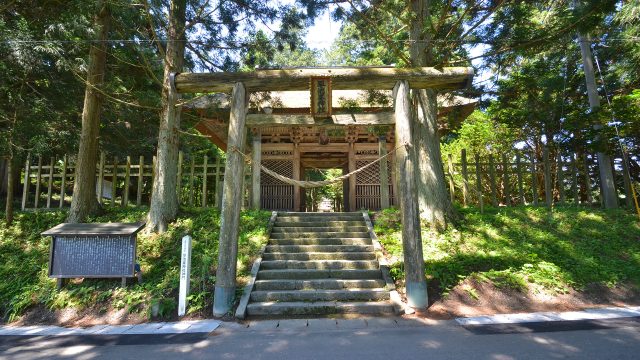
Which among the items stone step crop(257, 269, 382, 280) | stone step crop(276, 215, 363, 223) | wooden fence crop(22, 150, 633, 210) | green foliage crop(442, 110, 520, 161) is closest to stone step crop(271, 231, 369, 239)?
stone step crop(276, 215, 363, 223)

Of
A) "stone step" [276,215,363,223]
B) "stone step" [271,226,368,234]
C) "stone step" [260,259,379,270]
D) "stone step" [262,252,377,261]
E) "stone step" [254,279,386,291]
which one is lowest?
"stone step" [254,279,386,291]

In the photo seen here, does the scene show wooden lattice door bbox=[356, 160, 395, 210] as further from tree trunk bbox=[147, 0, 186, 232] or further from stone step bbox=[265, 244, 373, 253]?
tree trunk bbox=[147, 0, 186, 232]

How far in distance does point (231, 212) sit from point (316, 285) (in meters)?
1.87

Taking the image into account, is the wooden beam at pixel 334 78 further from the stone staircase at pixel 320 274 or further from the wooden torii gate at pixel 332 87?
the stone staircase at pixel 320 274

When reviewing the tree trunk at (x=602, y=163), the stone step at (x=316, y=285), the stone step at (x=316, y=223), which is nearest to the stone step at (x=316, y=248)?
the stone step at (x=316, y=223)

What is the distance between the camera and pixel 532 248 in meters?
6.68

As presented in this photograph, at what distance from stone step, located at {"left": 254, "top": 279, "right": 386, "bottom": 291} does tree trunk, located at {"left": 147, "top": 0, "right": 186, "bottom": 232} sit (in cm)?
330

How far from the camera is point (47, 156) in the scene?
10812 millimetres

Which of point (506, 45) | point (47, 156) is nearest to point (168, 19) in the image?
point (47, 156)

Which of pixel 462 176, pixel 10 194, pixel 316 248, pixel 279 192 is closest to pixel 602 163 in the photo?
pixel 462 176

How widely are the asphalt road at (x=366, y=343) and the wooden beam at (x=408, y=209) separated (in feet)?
2.29

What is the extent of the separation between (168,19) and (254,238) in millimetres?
5633

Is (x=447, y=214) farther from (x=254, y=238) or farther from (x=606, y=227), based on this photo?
(x=254, y=238)

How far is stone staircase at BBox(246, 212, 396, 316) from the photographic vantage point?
4.87 metres
